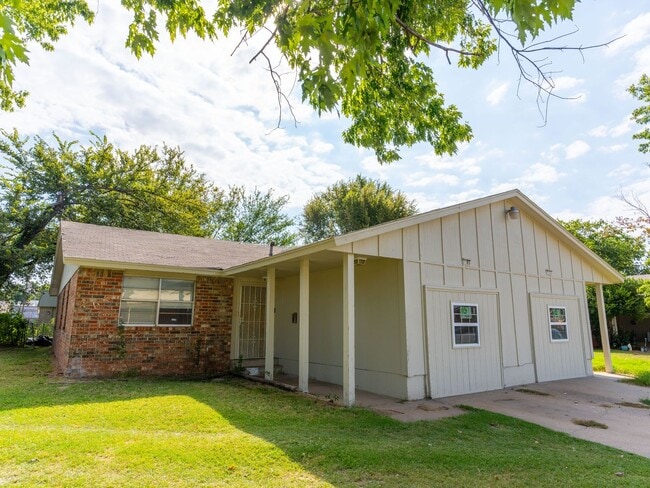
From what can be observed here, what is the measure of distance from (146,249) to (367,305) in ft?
20.8

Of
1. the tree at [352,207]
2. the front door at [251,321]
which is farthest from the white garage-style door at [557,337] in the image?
the tree at [352,207]

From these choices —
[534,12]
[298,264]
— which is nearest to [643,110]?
[298,264]

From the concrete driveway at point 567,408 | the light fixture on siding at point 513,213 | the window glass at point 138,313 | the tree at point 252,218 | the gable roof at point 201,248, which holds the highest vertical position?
the tree at point 252,218

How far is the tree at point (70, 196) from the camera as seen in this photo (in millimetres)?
18156

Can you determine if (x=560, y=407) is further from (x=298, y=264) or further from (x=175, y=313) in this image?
(x=175, y=313)

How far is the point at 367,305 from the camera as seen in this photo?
8.55 m

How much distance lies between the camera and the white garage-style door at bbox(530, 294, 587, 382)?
10.2 metres

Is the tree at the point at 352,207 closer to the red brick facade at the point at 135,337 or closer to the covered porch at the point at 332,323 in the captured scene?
the covered porch at the point at 332,323

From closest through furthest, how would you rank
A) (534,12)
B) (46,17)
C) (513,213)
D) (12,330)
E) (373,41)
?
(534,12) < (373,41) < (46,17) < (513,213) < (12,330)

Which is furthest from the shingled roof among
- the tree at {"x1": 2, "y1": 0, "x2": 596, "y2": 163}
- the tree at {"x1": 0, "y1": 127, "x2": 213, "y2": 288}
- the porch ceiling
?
the tree at {"x1": 0, "y1": 127, "x2": 213, "y2": 288}

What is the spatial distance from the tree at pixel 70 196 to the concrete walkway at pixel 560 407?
14972mm

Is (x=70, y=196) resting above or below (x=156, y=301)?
above

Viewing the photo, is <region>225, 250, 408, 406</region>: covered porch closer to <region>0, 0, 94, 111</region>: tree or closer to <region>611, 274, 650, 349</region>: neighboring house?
<region>0, 0, 94, 111</region>: tree

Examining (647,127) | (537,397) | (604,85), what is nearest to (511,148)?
(604,85)
